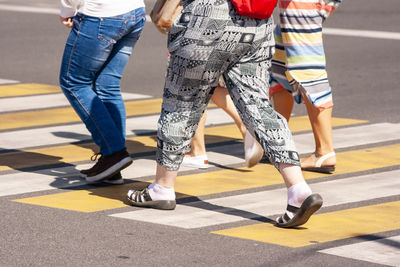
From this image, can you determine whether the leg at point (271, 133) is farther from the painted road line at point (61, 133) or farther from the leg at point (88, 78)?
the painted road line at point (61, 133)

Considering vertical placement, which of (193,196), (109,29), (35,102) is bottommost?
(35,102)

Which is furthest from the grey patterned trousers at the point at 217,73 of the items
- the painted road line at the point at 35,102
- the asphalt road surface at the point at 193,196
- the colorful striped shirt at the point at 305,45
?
the painted road line at the point at 35,102

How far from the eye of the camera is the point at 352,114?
1025 cm

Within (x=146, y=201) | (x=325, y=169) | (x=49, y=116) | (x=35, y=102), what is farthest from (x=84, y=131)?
(x=146, y=201)

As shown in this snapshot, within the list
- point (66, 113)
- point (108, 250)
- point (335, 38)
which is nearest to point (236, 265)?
point (108, 250)

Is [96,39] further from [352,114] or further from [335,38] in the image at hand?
[335,38]

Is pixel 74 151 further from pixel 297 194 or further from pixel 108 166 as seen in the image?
pixel 297 194

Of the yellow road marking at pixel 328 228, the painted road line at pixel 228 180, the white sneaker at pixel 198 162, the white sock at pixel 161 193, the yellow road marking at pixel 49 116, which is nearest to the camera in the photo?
the yellow road marking at pixel 328 228

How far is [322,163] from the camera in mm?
7656

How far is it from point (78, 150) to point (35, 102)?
8.07 feet

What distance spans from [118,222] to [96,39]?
1.42m

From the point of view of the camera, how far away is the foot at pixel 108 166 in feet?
23.4

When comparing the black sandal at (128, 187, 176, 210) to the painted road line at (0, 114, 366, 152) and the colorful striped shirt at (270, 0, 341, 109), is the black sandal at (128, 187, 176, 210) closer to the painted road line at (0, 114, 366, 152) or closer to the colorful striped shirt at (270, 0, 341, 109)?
the colorful striped shirt at (270, 0, 341, 109)

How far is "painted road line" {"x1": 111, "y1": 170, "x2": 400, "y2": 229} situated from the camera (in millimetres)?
6223
